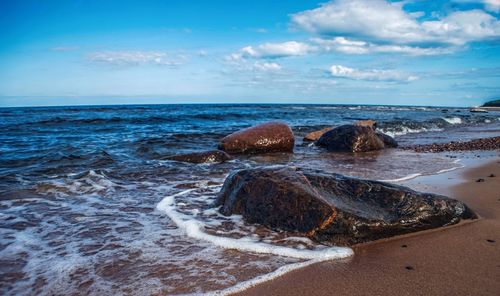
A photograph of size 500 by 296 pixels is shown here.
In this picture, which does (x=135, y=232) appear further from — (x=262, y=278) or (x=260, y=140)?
(x=260, y=140)

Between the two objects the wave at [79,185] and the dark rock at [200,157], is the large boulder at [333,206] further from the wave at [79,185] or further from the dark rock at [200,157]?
the dark rock at [200,157]

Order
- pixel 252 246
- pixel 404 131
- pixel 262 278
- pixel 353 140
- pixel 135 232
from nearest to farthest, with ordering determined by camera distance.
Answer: pixel 262 278, pixel 252 246, pixel 135 232, pixel 353 140, pixel 404 131

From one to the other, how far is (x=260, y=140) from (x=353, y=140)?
2881 millimetres

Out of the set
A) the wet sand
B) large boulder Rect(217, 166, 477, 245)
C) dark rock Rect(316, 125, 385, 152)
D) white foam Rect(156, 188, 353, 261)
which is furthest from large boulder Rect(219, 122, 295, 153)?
the wet sand

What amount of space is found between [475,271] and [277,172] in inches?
88.7

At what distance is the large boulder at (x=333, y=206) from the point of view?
3645 mm

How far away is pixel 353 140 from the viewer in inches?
437

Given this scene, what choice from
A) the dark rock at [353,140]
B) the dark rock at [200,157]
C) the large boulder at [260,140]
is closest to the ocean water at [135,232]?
the dark rock at [200,157]

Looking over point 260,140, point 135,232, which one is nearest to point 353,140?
point 260,140

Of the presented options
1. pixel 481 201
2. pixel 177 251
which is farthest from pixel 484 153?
pixel 177 251

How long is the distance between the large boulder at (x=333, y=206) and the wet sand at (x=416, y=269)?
15 centimetres

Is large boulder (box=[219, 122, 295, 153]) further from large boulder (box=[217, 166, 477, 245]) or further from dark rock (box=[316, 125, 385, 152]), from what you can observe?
large boulder (box=[217, 166, 477, 245])

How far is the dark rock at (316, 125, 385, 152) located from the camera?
11.1 meters

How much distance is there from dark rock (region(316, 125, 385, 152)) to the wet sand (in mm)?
6959
